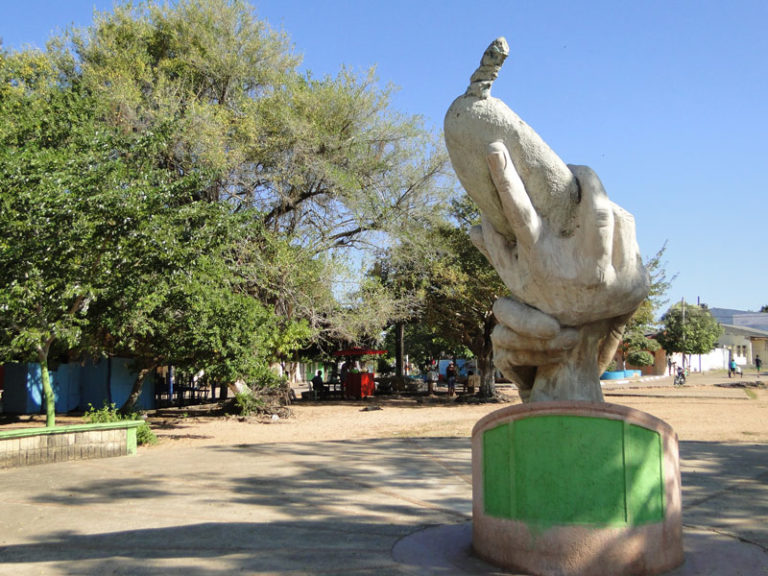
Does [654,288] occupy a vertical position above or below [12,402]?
above

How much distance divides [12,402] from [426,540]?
1822cm

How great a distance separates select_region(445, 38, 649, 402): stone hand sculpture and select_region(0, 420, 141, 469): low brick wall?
26.6ft

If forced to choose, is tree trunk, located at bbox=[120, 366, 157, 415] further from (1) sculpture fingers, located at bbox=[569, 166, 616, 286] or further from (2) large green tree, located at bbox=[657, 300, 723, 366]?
(2) large green tree, located at bbox=[657, 300, 723, 366]

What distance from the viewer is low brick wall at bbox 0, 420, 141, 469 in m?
9.93

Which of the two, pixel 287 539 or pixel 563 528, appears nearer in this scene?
pixel 563 528

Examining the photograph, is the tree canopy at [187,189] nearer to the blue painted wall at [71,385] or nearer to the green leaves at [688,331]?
the blue painted wall at [71,385]

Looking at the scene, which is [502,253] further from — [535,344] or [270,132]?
[270,132]

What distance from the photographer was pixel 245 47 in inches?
869

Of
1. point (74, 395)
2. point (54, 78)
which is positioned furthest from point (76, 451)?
point (54, 78)

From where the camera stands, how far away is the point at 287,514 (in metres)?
6.88

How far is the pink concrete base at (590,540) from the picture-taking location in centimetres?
470

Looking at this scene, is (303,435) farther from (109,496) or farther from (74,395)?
(74,395)

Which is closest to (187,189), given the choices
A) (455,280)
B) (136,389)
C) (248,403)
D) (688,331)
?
(136,389)

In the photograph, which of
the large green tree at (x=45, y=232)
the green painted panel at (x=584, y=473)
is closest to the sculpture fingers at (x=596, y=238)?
the green painted panel at (x=584, y=473)
